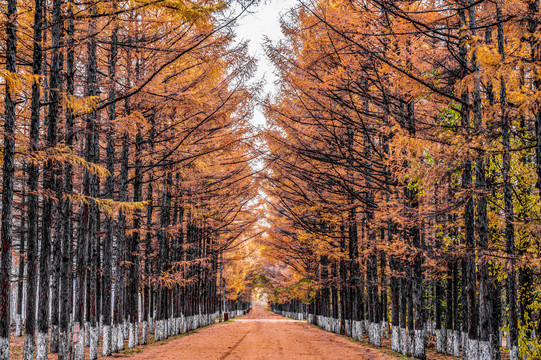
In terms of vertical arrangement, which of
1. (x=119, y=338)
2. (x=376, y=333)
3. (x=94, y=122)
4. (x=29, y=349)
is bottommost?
(x=376, y=333)

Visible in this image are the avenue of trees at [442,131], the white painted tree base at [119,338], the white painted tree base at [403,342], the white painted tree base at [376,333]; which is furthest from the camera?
the white painted tree base at [376,333]

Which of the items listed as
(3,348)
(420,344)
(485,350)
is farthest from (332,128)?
(3,348)

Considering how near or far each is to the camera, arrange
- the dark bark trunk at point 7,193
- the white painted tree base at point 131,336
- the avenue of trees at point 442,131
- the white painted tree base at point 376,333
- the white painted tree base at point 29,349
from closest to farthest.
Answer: the avenue of trees at point 442,131 → the dark bark trunk at point 7,193 → the white painted tree base at point 29,349 → the white painted tree base at point 131,336 → the white painted tree base at point 376,333

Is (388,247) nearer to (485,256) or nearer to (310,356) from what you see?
(310,356)

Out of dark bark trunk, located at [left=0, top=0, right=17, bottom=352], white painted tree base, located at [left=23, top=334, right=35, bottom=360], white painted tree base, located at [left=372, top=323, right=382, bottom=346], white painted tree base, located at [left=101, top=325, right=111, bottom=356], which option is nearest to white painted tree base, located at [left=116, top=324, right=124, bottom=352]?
white painted tree base, located at [left=101, top=325, right=111, bottom=356]

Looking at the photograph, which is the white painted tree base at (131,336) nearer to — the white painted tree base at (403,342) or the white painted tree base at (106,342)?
the white painted tree base at (106,342)

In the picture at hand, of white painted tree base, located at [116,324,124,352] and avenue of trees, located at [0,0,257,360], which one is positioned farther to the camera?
white painted tree base, located at [116,324,124,352]

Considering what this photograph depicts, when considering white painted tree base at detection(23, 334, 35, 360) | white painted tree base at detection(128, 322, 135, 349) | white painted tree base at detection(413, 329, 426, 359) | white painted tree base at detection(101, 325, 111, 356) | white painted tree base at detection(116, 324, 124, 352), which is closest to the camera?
white painted tree base at detection(23, 334, 35, 360)

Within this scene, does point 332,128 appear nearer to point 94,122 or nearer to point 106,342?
point 94,122

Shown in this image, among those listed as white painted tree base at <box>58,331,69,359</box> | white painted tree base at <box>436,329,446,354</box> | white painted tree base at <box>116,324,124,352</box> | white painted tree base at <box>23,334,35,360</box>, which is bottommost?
white painted tree base at <box>436,329,446,354</box>

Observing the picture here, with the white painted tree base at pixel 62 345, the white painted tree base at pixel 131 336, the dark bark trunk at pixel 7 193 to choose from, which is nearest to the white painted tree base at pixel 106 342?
the white painted tree base at pixel 131 336

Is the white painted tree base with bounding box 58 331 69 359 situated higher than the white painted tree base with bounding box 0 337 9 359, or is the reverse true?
the white painted tree base with bounding box 0 337 9 359

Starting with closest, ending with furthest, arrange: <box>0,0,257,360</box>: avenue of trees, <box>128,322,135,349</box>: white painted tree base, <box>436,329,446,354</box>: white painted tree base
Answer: <box>0,0,257,360</box>: avenue of trees → <box>128,322,135,349</box>: white painted tree base → <box>436,329,446,354</box>: white painted tree base

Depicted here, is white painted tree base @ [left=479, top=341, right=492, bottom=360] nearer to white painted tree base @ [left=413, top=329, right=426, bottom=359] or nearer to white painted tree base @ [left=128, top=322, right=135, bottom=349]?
white painted tree base @ [left=413, top=329, right=426, bottom=359]
